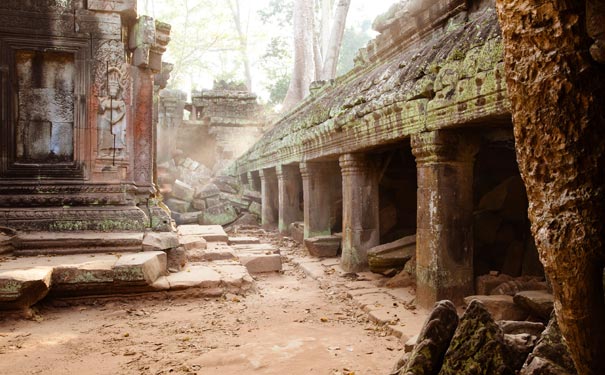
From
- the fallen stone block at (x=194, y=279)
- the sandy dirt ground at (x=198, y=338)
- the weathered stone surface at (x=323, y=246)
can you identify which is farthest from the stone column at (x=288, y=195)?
the sandy dirt ground at (x=198, y=338)

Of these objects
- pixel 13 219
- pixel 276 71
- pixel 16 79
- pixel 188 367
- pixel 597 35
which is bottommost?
pixel 188 367

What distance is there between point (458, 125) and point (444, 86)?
1.26 feet

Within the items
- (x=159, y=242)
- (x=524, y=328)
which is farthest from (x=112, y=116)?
(x=524, y=328)

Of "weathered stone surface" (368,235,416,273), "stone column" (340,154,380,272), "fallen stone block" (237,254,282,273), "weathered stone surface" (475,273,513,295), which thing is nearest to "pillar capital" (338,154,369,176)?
"stone column" (340,154,380,272)

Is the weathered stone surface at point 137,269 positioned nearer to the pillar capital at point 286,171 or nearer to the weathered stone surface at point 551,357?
the weathered stone surface at point 551,357

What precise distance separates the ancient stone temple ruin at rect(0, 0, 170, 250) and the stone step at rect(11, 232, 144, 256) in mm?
455

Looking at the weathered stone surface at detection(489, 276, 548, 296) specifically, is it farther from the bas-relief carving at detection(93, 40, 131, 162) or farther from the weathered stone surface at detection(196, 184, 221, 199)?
the weathered stone surface at detection(196, 184, 221, 199)

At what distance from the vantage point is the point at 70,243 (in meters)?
5.64

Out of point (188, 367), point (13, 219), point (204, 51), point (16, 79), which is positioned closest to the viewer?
point (188, 367)

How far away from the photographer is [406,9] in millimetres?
6031

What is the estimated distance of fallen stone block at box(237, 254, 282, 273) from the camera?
6.99 m

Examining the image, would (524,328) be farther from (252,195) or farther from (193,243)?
(252,195)

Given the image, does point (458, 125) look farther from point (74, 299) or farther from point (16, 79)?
point (16, 79)

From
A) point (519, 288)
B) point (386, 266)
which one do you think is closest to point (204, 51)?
point (386, 266)
